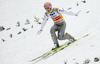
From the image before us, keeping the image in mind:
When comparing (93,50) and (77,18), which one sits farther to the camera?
(77,18)

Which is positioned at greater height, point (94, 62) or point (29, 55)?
point (94, 62)

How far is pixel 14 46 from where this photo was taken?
899cm

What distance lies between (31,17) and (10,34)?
3.32 m

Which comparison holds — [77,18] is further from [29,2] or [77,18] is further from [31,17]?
[29,2]

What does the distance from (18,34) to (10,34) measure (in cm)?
52

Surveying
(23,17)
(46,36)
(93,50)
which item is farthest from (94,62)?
(23,17)

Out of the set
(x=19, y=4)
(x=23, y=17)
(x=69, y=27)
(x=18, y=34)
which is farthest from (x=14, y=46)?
(x=19, y=4)

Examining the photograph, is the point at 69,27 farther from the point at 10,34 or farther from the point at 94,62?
the point at 94,62

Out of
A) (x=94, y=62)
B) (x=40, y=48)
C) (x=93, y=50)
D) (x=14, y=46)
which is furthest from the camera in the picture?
(x=14, y=46)

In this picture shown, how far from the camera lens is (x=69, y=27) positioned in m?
9.36

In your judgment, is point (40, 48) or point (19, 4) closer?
point (40, 48)

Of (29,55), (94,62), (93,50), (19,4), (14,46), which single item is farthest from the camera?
(19,4)

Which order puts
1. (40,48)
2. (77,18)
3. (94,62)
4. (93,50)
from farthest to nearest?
1. (77,18)
2. (40,48)
3. (93,50)
4. (94,62)

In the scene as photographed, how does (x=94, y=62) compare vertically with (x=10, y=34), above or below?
above
